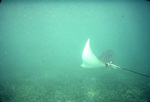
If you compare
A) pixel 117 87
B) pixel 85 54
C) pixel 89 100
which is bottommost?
pixel 89 100

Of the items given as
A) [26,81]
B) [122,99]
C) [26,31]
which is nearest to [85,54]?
[122,99]

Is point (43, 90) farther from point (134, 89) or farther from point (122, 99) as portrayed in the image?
point (134, 89)

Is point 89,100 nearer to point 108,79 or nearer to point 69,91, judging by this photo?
point 69,91

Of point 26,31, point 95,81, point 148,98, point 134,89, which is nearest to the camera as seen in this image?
point 148,98

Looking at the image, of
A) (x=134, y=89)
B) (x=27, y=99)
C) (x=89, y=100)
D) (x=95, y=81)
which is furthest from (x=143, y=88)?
(x=27, y=99)

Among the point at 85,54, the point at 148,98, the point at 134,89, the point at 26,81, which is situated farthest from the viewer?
the point at 26,81

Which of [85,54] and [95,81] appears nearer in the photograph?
[85,54]

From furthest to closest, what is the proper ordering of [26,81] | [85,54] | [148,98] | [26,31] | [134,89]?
[26,31], [26,81], [134,89], [148,98], [85,54]

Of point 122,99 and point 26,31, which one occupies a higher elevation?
point 26,31

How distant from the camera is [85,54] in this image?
6137 mm

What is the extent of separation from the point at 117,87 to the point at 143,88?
161 cm

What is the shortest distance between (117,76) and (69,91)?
454 centimetres

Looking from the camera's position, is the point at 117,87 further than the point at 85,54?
Yes

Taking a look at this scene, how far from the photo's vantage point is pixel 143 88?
7746mm
